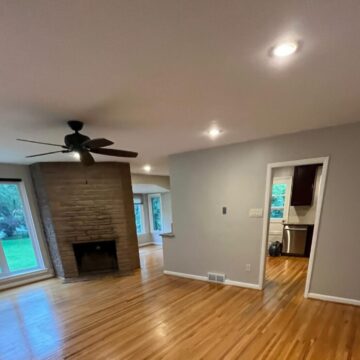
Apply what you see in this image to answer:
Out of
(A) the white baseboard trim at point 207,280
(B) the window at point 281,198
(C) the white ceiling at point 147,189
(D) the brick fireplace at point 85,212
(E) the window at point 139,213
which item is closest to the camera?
(A) the white baseboard trim at point 207,280

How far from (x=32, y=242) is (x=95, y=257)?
1351mm

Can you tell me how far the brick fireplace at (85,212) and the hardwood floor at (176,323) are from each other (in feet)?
2.65

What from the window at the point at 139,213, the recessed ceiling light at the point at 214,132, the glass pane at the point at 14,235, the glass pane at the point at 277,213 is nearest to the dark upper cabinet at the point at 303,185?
the glass pane at the point at 277,213

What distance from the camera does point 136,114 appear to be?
2.10 m

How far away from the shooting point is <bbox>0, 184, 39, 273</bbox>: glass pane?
4176 mm

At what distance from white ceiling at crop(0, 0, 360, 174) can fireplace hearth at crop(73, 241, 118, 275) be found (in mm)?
3060

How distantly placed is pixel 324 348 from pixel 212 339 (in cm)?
111

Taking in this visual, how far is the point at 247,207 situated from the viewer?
342cm

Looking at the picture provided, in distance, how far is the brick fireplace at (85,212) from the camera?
428cm

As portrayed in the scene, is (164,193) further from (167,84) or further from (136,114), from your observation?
(167,84)

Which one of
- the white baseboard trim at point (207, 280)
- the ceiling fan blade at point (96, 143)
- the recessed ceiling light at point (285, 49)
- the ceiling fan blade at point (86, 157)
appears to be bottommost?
the white baseboard trim at point (207, 280)

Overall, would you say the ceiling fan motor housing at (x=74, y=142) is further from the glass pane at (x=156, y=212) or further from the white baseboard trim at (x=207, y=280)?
the glass pane at (x=156, y=212)

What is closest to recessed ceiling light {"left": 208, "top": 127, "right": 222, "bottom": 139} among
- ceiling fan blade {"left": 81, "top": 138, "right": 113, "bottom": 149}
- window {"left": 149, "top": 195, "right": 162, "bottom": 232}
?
ceiling fan blade {"left": 81, "top": 138, "right": 113, "bottom": 149}

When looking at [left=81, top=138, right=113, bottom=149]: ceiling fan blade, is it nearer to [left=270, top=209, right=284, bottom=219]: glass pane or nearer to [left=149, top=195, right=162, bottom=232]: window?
[left=270, top=209, right=284, bottom=219]: glass pane
